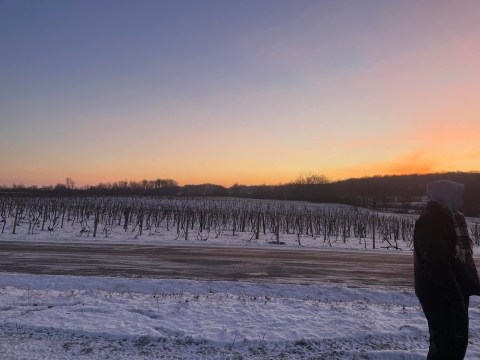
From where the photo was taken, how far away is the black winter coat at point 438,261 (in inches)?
150

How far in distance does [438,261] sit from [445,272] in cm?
12

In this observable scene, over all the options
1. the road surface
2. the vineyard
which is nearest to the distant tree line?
the vineyard

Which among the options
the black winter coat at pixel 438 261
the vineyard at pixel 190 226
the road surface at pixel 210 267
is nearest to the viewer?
the black winter coat at pixel 438 261

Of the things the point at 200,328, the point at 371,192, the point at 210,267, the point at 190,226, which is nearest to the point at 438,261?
the point at 200,328

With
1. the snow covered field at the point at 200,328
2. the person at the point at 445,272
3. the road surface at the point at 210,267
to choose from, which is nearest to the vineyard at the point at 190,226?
the road surface at the point at 210,267

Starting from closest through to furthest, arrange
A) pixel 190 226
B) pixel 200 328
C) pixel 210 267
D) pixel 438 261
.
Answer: pixel 438 261 → pixel 200 328 → pixel 210 267 → pixel 190 226

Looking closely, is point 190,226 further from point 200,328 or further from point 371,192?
point 371,192

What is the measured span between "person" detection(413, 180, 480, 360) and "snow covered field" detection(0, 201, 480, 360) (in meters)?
1.92

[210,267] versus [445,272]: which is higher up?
[445,272]

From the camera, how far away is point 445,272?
12.5 ft

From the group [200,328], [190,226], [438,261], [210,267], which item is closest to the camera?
[438,261]

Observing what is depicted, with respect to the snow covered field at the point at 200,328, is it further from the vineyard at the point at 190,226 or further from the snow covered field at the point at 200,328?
the vineyard at the point at 190,226

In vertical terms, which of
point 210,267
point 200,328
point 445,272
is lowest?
point 210,267

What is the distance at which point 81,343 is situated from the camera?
5.79 meters
